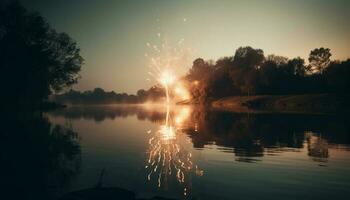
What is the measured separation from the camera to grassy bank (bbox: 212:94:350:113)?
100m

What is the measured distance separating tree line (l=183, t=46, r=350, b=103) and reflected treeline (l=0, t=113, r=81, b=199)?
324 ft

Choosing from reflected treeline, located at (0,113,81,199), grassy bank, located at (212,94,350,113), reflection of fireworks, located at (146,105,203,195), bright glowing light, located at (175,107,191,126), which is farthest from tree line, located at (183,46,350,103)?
reflected treeline, located at (0,113,81,199)

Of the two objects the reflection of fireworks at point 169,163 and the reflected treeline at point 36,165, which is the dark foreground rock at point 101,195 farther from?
the reflection of fireworks at point 169,163

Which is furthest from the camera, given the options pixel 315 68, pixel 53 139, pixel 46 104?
pixel 315 68

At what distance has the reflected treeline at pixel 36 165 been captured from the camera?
17.2 m

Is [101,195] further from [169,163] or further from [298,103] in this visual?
[298,103]

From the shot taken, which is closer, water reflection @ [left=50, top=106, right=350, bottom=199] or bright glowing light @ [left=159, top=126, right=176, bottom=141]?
water reflection @ [left=50, top=106, right=350, bottom=199]

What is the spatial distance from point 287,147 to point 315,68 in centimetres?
16645

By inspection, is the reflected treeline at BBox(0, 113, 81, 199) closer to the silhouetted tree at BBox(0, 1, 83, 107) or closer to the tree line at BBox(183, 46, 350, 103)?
the silhouetted tree at BBox(0, 1, 83, 107)

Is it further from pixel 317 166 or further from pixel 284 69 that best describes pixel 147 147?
pixel 284 69

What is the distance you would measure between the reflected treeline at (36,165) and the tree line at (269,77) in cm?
9865

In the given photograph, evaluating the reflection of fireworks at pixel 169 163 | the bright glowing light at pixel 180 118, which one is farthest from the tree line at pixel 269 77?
the reflection of fireworks at pixel 169 163

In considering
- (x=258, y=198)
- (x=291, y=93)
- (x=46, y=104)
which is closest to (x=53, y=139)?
(x=258, y=198)

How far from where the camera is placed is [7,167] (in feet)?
74.2
